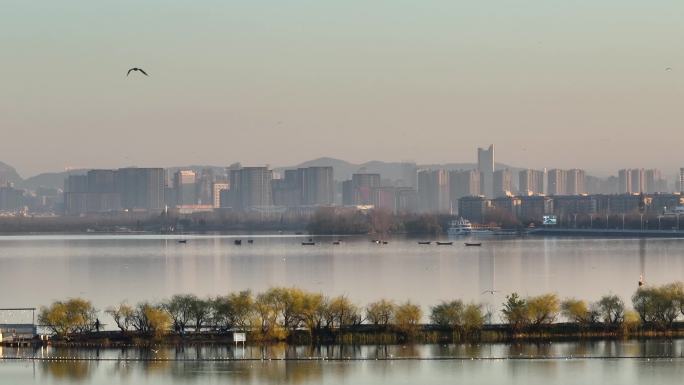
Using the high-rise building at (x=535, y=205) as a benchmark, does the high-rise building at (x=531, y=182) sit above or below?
above

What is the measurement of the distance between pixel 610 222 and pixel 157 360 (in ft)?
227

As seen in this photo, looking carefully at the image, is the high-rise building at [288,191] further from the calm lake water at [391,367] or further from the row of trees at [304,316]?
→ the calm lake water at [391,367]

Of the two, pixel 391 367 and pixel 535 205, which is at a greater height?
pixel 535 205

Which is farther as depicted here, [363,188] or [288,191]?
[288,191]

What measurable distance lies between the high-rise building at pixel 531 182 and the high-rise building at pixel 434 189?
1131cm

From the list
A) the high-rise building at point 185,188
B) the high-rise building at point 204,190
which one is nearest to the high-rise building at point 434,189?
the high-rise building at point 204,190

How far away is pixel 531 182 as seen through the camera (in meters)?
153

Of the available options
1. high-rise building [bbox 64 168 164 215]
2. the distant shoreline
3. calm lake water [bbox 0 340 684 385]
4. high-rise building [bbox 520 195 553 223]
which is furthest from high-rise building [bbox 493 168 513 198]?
calm lake water [bbox 0 340 684 385]

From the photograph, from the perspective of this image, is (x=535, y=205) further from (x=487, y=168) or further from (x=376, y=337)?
(x=376, y=337)

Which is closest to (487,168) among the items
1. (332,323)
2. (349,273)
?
(349,273)

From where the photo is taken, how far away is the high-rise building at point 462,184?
140625 millimetres

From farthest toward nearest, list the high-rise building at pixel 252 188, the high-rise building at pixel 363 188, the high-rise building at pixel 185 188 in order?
1. the high-rise building at pixel 185 188
2. the high-rise building at pixel 252 188
3. the high-rise building at pixel 363 188

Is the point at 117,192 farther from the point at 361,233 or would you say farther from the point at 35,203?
the point at 361,233

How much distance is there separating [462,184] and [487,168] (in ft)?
59.0
